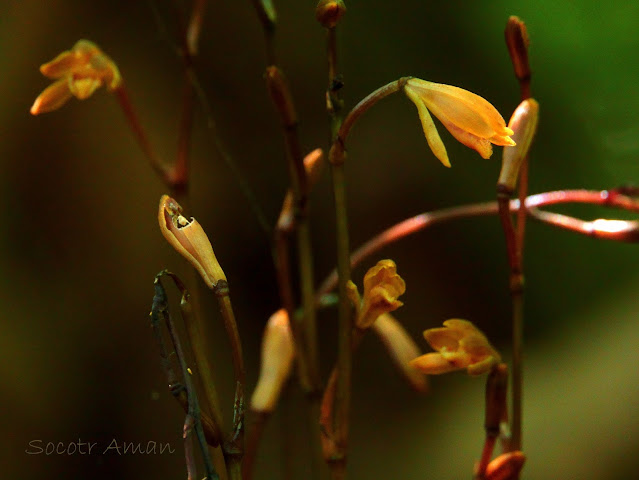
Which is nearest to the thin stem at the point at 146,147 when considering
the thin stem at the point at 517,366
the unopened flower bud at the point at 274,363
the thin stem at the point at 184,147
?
the thin stem at the point at 184,147

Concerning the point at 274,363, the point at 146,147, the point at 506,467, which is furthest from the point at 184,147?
the point at 506,467

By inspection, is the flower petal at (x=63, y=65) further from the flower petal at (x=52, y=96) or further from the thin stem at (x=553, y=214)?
the thin stem at (x=553, y=214)

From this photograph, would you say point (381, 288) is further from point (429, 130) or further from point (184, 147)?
point (184, 147)

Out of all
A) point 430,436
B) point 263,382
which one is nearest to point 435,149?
point 263,382

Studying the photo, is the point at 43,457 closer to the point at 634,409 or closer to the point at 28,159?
the point at 28,159

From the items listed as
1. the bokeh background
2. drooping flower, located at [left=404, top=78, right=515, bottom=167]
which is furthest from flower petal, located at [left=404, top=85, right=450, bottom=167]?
the bokeh background

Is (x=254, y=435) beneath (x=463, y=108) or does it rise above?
beneath
